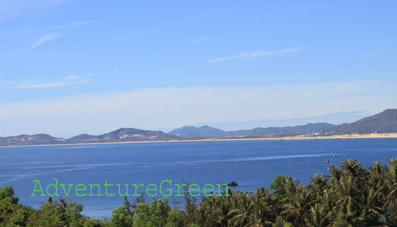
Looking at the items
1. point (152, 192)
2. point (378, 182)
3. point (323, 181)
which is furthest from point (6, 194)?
point (152, 192)

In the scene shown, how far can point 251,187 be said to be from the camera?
170000 mm

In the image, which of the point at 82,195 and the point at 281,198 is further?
the point at 82,195

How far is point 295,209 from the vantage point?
234ft

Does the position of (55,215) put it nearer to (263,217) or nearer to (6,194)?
(6,194)

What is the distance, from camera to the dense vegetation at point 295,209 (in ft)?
231

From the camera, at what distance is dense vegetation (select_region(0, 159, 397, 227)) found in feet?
231

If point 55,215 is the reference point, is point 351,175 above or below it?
above

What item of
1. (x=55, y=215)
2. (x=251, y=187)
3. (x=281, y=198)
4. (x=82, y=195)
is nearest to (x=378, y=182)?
(x=281, y=198)

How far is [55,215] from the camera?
82.5 meters

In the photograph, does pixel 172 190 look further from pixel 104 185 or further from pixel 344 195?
pixel 344 195

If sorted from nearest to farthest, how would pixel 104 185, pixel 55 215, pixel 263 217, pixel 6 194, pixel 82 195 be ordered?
pixel 263 217 < pixel 55 215 < pixel 6 194 < pixel 82 195 < pixel 104 185

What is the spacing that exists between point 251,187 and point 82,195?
58822mm

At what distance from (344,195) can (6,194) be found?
61.0 meters

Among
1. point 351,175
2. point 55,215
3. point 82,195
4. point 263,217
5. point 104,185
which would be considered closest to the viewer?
point 263,217
